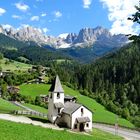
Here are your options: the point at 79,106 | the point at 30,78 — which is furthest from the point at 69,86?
the point at 79,106

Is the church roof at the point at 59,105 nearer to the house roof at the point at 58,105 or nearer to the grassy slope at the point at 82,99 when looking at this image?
the house roof at the point at 58,105

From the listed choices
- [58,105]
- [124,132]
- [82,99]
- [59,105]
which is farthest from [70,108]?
[82,99]

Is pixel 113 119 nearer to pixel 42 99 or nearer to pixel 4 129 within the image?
pixel 42 99

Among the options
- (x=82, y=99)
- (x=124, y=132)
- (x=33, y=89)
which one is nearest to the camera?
(x=124, y=132)

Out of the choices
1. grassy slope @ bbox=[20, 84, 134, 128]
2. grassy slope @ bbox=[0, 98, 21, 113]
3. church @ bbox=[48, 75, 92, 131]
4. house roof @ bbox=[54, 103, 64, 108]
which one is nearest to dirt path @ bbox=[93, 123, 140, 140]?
church @ bbox=[48, 75, 92, 131]

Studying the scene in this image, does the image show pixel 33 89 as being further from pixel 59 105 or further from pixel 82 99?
pixel 59 105

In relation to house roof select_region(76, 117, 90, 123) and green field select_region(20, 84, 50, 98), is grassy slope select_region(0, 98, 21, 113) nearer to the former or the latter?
house roof select_region(76, 117, 90, 123)

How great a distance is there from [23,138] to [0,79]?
145200 millimetres

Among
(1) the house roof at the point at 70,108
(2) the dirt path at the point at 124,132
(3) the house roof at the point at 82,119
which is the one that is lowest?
(2) the dirt path at the point at 124,132

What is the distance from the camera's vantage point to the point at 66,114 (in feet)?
253

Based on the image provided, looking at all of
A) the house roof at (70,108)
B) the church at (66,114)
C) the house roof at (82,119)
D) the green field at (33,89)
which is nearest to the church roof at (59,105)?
the church at (66,114)

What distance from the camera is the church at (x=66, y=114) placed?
76250 millimetres

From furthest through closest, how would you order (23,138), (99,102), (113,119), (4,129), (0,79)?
(0,79) → (99,102) → (113,119) → (4,129) → (23,138)

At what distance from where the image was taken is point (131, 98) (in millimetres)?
194375
